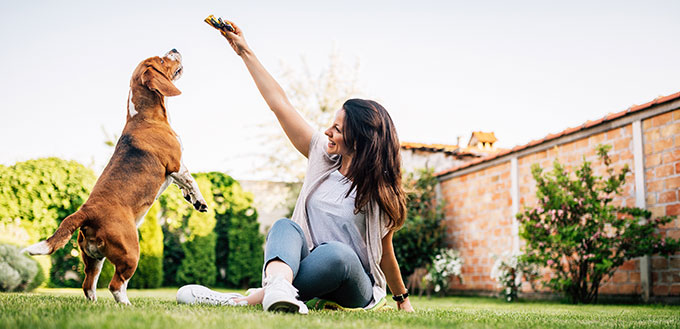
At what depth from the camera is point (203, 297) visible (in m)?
2.99

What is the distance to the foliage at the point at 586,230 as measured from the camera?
20.1 feet

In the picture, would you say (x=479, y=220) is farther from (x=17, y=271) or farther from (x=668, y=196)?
(x=17, y=271)

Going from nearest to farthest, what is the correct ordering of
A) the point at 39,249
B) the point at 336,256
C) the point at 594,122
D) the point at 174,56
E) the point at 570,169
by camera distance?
the point at 39,249 → the point at 336,256 → the point at 174,56 → the point at 594,122 → the point at 570,169

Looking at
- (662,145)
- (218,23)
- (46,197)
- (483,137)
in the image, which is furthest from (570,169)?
(483,137)

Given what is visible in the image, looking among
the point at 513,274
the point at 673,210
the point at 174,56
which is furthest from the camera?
the point at 513,274

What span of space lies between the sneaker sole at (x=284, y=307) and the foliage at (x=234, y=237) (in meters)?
9.49

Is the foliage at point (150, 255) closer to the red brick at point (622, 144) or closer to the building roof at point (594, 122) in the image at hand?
the building roof at point (594, 122)

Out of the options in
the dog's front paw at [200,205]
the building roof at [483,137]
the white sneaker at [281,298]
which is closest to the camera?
the white sneaker at [281,298]

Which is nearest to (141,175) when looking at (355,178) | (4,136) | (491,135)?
(355,178)

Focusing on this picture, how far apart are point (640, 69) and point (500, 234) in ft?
13.6

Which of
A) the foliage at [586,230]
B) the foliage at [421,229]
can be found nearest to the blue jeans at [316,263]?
the foliage at [586,230]

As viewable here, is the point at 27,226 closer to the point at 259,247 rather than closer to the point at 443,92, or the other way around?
the point at 259,247

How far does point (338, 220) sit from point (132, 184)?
1.08m

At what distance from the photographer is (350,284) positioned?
2.80m
